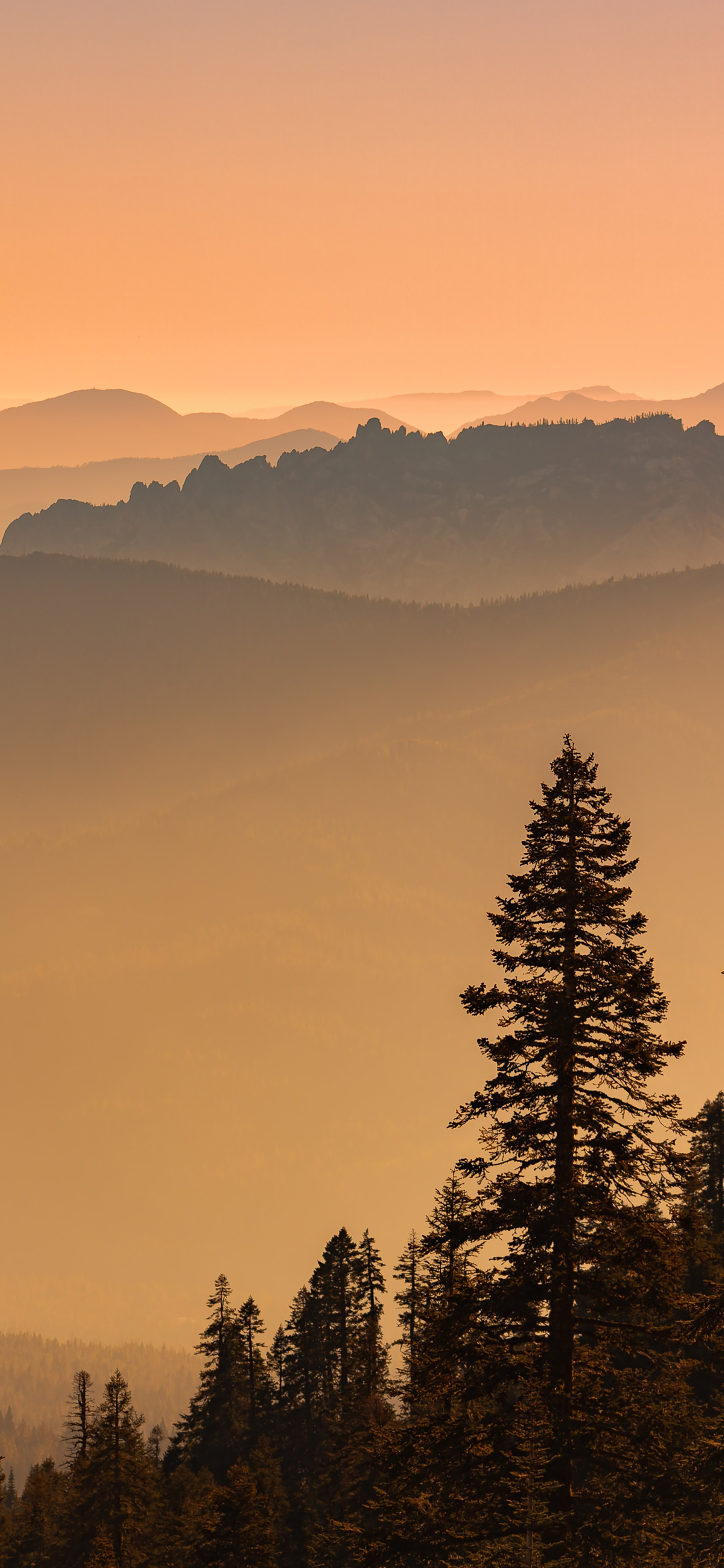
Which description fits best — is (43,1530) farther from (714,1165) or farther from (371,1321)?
(714,1165)

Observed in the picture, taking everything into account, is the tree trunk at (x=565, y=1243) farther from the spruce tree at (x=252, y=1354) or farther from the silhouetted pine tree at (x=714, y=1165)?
the spruce tree at (x=252, y=1354)

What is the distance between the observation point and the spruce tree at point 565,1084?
1797cm

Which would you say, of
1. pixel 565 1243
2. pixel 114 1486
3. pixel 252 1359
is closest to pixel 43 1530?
pixel 252 1359

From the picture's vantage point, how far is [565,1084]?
61.0 ft

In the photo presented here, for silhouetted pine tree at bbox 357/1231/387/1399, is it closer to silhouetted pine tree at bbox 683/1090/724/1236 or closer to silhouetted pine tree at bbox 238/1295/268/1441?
silhouetted pine tree at bbox 238/1295/268/1441

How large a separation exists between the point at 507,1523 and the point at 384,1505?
352cm

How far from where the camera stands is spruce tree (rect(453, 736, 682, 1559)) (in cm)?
1797

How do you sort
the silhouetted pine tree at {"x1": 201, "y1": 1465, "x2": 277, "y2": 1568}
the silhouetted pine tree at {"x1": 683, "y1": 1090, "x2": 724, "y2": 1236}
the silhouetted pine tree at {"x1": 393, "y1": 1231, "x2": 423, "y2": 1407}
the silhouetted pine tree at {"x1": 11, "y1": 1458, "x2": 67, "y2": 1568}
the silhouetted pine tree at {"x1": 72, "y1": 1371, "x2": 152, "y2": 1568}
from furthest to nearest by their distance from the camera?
the silhouetted pine tree at {"x1": 683, "y1": 1090, "x2": 724, "y2": 1236} < the silhouetted pine tree at {"x1": 11, "y1": 1458, "x2": 67, "y2": 1568} < the silhouetted pine tree at {"x1": 72, "y1": 1371, "x2": 152, "y2": 1568} < the silhouetted pine tree at {"x1": 201, "y1": 1465, "x2": 277, "y2": 1568} < the silhouetted pine tree at {"x1": 393, "y1": 1231, "x2": 423, "y2": 1407}

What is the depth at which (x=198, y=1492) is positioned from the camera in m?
60.5

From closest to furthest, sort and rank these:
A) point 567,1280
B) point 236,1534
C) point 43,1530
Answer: point 567,1280, point 236,1534, point 43,1530

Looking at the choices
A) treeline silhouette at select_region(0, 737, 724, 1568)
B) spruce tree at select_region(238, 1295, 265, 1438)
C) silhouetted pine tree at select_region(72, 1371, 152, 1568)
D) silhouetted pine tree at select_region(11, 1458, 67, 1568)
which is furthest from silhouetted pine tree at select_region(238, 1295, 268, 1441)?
treeline silhouette at select_region(0, 737, 724, 1568)

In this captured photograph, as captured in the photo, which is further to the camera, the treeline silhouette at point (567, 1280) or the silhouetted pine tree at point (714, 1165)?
the silhouetted pine tree at point (714, 1165)

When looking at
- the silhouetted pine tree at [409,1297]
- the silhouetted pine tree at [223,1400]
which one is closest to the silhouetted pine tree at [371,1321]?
the silhouetted pine tree at [409,1297]

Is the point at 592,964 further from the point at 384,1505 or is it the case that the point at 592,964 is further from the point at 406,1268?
the point at 406,1268
